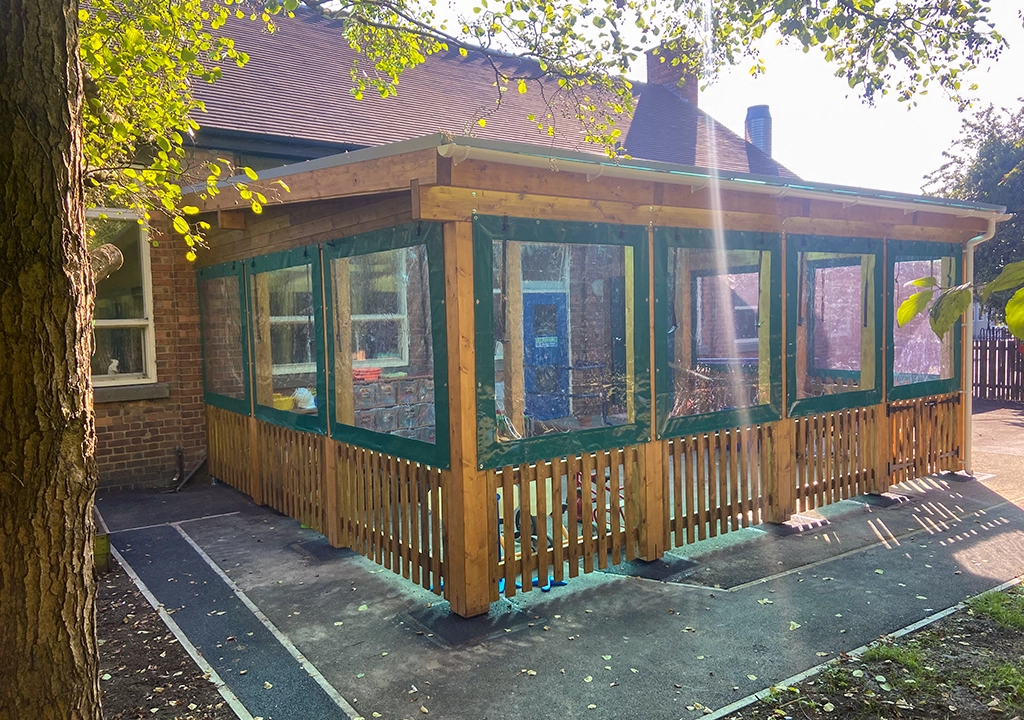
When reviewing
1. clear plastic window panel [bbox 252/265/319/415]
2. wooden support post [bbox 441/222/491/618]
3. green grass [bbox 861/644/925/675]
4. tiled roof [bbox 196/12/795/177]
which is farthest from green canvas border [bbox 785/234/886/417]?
clear plastic window panel [bbox 252/265/319/415]

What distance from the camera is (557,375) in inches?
220

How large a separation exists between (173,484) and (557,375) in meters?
5.32

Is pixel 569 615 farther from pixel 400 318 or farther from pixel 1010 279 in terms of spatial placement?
pixel 1010 279

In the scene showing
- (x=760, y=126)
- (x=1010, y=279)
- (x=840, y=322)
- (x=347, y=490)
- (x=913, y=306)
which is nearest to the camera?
(x=1010, y=279)

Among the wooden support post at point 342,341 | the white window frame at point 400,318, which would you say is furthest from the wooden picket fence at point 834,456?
the wooden support post at point 342,341

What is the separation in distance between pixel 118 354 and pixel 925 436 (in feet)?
29.0

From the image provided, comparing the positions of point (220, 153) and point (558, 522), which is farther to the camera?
point (220, 153)

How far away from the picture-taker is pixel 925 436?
7770 mm

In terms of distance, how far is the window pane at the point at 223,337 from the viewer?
7668 mm

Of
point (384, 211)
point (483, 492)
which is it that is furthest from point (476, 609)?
point (384, 211)

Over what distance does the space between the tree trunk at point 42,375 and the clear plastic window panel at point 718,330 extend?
4290 millimetres

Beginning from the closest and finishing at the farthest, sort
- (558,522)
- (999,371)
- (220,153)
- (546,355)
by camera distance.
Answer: (558,522) → (546,355) → (220,153) → (999,371)

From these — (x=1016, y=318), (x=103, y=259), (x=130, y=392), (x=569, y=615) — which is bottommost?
(x=569, y=615)

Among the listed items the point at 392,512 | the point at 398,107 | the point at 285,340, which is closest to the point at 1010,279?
the point at 392,512
